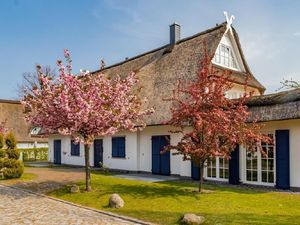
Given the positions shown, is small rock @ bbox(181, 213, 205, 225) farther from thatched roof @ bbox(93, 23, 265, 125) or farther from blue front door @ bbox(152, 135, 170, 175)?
blue front door @ bbox(152, 135, 170, 175)

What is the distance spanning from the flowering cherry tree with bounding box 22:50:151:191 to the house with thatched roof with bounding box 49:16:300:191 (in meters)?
2.61

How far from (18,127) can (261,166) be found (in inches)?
1305

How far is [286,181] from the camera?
13.4 m

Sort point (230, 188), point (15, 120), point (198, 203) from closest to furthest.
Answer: point (198, 203), point (230, 188), point (15, 120)

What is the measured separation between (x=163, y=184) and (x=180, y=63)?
886 centimetres

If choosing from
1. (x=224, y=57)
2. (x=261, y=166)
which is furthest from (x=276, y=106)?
(x=224, y=57)

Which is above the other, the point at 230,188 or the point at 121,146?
the point at 121,146

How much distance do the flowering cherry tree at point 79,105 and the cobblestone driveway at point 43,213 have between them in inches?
95.9

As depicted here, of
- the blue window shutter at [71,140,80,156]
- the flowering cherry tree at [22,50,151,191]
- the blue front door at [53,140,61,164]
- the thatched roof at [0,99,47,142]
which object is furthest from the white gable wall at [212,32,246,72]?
the thatched roof at [0,99,47,142]

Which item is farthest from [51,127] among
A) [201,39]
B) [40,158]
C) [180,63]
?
[40,158]

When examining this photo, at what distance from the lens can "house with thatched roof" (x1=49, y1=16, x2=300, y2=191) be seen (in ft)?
44.1

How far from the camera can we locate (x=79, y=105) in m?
12.5

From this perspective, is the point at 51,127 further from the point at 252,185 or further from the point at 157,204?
the point at 252,185

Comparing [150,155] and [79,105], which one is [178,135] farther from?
[79,105]
